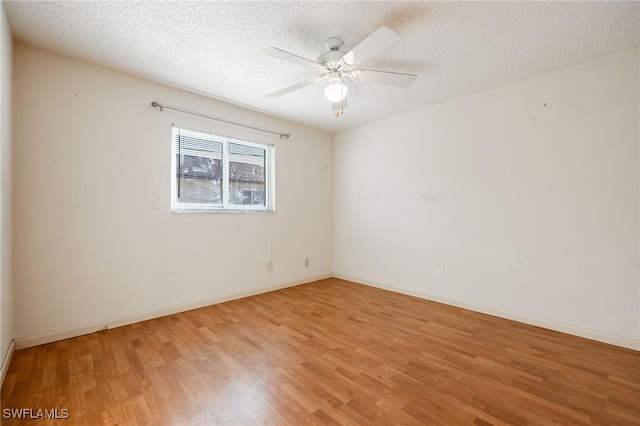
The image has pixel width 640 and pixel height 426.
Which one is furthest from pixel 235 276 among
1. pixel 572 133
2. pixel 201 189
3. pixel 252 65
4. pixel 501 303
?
pixel 572 133

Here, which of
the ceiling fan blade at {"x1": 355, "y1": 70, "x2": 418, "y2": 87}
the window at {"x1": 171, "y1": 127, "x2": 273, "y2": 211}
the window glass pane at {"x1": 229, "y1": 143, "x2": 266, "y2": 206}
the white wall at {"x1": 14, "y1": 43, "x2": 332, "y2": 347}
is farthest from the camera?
the window glass pane at {"x1": 229, "y1": 143, "x2": 266, "y2": 206}

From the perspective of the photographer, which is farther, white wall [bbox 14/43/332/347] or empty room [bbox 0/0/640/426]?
white wall [bbox 14/43/332/347]

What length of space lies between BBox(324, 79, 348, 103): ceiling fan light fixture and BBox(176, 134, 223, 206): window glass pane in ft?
6.09

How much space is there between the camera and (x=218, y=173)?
11.4 ft

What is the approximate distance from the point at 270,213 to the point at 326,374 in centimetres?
246

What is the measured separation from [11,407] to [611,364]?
3.92 metres

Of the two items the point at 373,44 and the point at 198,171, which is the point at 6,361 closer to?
the point at 198,171

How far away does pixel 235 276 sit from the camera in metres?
3.56

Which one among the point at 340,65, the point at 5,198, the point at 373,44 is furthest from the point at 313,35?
the point at 5,198

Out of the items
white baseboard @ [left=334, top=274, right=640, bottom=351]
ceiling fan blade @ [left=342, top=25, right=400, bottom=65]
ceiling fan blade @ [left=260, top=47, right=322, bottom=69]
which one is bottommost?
white baseboard @ [left=334, top=274, right=640, bottom=351]

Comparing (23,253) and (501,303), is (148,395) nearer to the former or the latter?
(23,253)

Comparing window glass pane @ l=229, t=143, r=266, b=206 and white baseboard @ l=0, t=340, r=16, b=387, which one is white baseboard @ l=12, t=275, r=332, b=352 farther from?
window glass pane @ l=229, t=143, r=266, b=206

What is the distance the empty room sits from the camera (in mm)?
1758

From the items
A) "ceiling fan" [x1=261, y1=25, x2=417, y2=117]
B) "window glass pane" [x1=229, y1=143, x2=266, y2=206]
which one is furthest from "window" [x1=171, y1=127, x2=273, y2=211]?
"ceiling fan" [x1=261, y1=25, x2=417, y2=117]
